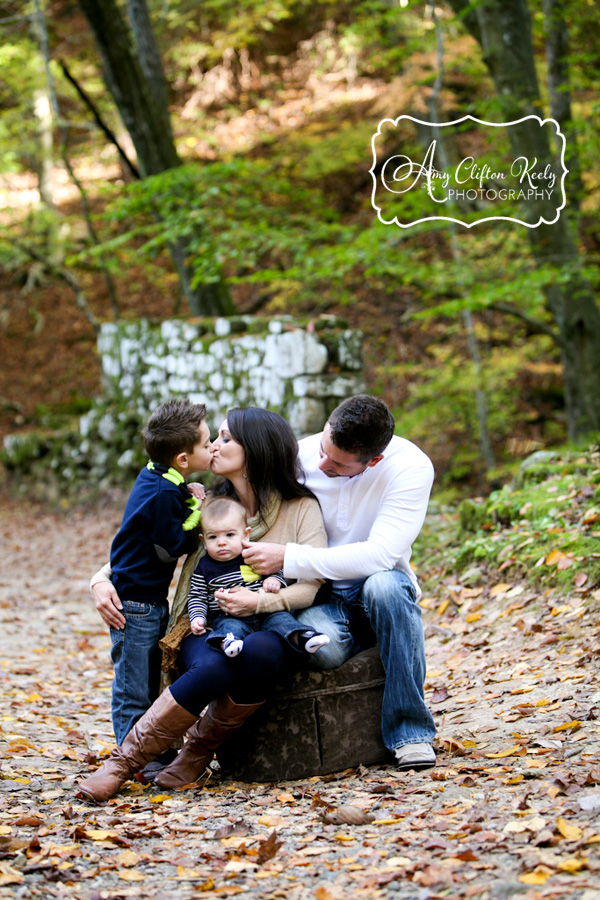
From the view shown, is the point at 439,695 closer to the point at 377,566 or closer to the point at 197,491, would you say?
the point at 377,566

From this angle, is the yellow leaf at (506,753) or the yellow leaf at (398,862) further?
the yellow leaf at (506,753)

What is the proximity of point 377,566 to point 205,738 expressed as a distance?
0.88m

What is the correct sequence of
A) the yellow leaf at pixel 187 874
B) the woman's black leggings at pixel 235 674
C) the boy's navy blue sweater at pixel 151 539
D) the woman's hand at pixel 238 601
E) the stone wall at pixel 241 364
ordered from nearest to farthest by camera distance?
the yellow leaf at pixel 187 874, the woman's black leggings at pixel 235 674, the woman's hand at pixel 238 601, the boy's navy blue sweater at pixel 151 539, the stone wall at pixel 241 364

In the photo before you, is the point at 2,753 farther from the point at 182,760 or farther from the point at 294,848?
the point at 294,848

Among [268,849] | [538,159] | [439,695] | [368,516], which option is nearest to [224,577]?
[368,516]

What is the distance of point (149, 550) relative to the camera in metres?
3.23

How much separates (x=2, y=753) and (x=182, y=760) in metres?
0.88

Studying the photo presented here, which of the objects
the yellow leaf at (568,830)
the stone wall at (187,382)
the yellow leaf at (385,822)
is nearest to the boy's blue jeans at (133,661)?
the yellow leaf at (385,822)

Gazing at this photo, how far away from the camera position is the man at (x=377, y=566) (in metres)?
3.06

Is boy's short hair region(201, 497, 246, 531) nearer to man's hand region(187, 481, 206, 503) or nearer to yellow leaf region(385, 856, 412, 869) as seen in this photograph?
man's hand region(187, 481, 206, 503)

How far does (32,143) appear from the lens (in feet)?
51.3

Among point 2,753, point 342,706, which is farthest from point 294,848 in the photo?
point 2,753

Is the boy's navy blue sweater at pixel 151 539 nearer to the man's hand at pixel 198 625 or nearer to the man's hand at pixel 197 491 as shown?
the man's hand at pixel 197 491

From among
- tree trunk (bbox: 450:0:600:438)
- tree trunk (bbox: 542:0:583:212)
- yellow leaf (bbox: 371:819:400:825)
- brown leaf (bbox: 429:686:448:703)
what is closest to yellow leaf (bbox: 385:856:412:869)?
yellow leaf (bbox: 371:819:400:825)
